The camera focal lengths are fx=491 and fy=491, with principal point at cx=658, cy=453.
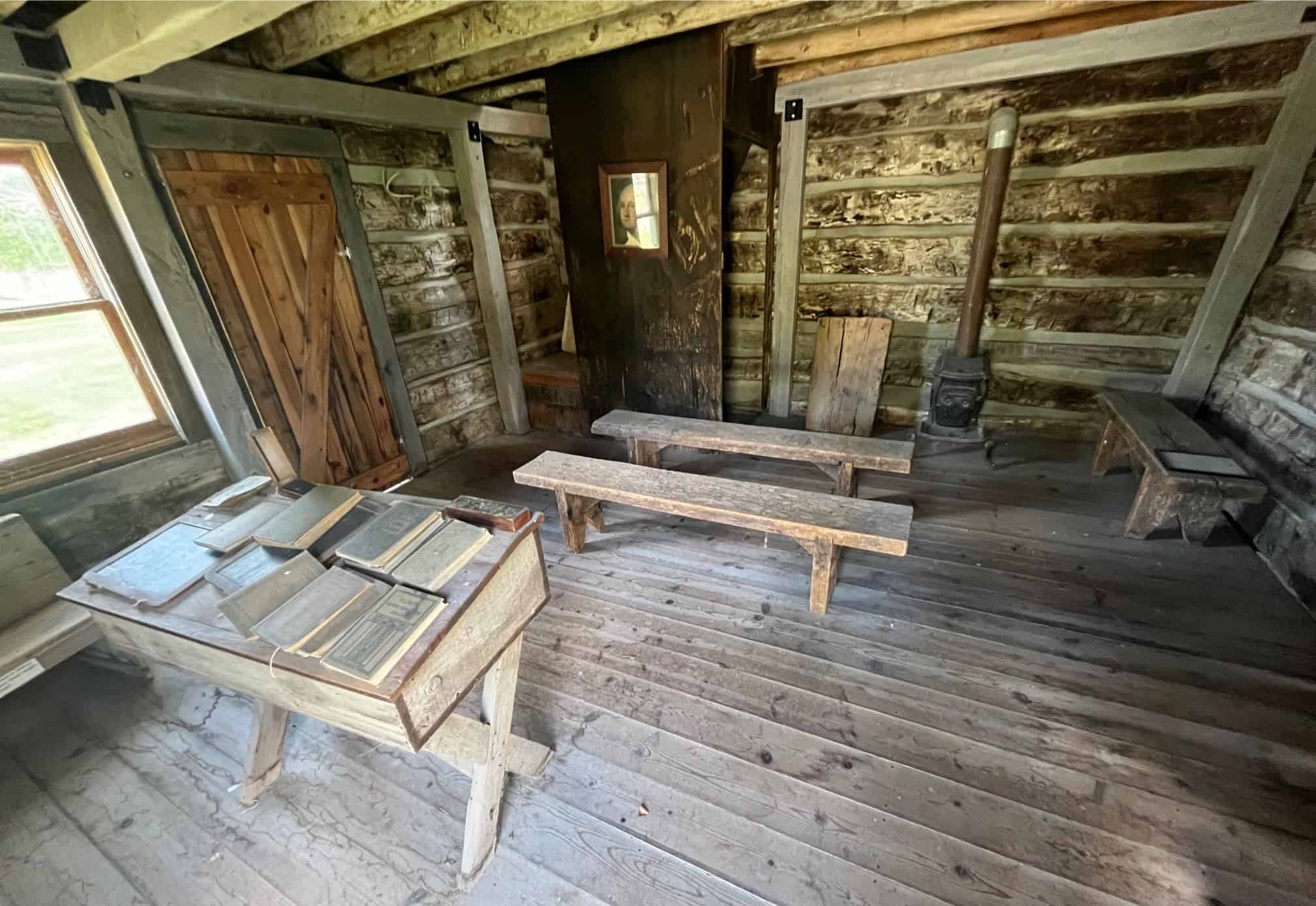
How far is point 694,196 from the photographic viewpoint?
3.01 metres

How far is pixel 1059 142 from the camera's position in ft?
9.53

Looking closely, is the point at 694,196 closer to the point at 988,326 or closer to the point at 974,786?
the point at 988,326

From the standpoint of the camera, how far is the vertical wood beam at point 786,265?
11.2 ft

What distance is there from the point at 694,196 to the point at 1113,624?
299 cm

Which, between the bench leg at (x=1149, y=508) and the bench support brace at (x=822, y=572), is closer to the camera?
the bench support brace at (x=822, y=572)

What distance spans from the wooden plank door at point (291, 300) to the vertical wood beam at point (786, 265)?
293 cm

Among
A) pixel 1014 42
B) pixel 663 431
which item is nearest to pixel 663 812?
pixel 663 431

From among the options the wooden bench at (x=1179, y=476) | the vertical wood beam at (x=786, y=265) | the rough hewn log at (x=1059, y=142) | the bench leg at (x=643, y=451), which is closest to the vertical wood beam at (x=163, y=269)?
the bench leg at (x=643, y=451)

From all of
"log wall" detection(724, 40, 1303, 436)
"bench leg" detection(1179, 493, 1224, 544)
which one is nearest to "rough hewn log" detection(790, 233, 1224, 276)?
"log wall" detection(724, 40, 1303, 436)

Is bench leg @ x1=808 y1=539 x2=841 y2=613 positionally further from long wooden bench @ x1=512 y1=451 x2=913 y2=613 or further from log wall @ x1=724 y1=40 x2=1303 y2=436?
log wall @ x1=724 y1=40 x2=1303 y2=436

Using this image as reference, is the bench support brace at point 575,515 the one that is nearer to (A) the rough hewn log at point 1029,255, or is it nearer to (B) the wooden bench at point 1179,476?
(A) the rough hewn log at point 1029,255

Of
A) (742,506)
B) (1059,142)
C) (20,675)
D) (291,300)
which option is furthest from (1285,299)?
(20,675)

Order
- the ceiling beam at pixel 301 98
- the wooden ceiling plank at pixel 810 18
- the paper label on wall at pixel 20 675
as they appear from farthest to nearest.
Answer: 1. the wooden ceiling plank at pixel 810 18
2. the ceiling beam at pixel 301 98
3. the paper label on wall at pixel 20 675

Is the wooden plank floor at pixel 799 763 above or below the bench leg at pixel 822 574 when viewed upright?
below
